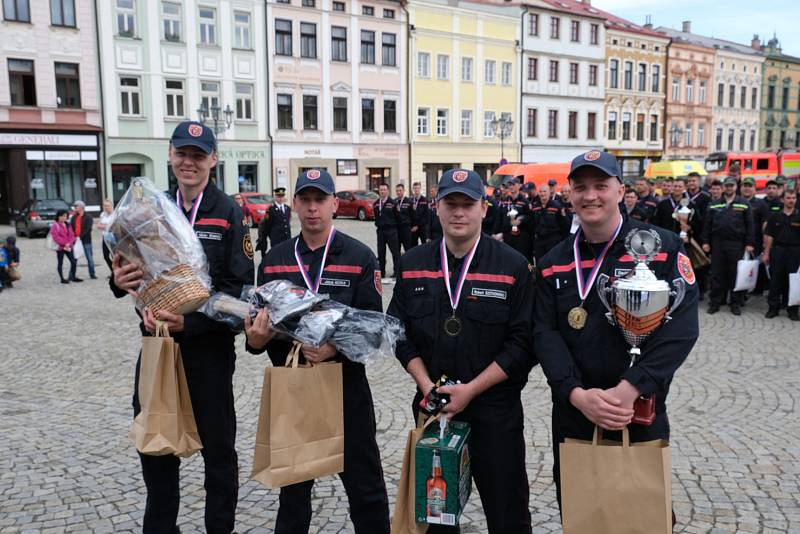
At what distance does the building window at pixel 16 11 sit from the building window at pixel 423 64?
2059 centimetres

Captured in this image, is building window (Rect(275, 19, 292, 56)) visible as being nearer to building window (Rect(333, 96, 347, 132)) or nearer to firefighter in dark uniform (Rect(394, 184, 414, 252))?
building window (Rect(333, 96, 347, 132))

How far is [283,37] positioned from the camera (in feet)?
116

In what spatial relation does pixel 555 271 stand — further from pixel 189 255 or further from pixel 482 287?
pixel 189 255

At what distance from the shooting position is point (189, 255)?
3.20 metres

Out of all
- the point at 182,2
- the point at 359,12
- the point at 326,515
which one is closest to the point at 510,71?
the point at 359,12

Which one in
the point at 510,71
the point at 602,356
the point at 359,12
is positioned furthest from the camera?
the point at 510,71

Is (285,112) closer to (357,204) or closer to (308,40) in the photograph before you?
(308,40)

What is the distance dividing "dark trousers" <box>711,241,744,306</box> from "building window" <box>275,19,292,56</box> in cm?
2926

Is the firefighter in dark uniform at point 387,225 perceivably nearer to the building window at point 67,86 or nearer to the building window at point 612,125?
the building window at point 67,86

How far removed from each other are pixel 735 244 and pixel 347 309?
30.6 ft

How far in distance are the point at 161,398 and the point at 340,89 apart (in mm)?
36110

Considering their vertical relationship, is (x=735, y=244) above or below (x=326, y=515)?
above

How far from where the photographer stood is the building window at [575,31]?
46.1 m

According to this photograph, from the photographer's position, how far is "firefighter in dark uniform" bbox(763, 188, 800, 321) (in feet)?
33.1
